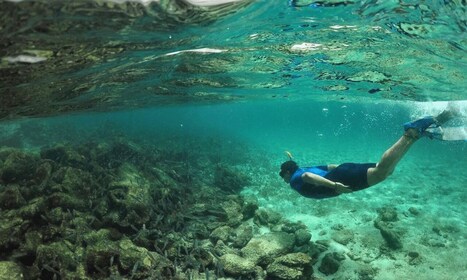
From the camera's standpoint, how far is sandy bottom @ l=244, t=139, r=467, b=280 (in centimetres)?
1045

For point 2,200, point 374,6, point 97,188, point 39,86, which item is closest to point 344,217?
point 374,6

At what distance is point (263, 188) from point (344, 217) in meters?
5.72

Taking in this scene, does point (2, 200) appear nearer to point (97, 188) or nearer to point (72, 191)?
point (72, 191)

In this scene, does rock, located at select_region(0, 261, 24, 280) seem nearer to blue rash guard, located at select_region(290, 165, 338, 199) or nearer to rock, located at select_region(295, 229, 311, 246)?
blue rash guard, located at select_region(290, 165, 338, 199)

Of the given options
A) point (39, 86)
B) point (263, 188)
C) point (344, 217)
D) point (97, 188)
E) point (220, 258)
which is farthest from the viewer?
point (263, 188)

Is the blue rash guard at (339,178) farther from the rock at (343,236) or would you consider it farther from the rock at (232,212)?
the rock at (232,212)

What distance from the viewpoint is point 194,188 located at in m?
16.6

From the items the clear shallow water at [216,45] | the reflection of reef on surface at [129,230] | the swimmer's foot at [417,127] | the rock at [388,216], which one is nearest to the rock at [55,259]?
the reflection of reef on surface at [129,230]

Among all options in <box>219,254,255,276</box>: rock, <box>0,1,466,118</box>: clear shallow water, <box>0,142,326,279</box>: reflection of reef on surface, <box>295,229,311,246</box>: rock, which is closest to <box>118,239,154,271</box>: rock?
<box>0,142,326,279</box>: reflection of reef on surface

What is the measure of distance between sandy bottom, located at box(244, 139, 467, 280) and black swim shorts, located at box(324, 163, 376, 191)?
3.23m

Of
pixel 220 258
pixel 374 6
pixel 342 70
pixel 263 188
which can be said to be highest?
pixel 374 6

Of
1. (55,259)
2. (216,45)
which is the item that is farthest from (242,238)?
(216,45)

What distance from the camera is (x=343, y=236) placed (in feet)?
40.4

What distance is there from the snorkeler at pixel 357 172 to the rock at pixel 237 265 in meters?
2.74
